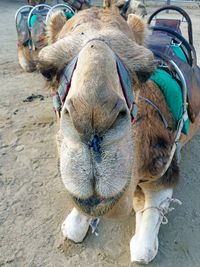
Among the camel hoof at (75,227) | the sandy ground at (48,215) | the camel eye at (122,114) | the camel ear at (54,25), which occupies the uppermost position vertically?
the camel eye at (122,114)

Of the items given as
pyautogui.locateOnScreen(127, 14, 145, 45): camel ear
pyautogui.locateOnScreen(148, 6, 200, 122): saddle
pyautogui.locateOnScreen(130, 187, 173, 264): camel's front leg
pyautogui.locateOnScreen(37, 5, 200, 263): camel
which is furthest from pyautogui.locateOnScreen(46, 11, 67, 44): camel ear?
pyautogui.locateOnScreen(130, 187, 173, 264): camel's front leg

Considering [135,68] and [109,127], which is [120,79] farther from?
[109,127]

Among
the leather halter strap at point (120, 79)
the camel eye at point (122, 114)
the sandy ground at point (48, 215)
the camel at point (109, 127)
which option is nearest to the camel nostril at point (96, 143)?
the camel at point (109, 127)

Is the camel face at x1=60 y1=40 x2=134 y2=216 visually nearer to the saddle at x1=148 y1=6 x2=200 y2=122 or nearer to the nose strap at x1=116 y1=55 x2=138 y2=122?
the nose strap at x1=116 y1=55 x2=138 y2=122

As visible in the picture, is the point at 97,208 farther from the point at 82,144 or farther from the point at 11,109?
the point at 11,109

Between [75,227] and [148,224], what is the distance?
42cm

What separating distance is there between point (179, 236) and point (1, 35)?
5821 mm

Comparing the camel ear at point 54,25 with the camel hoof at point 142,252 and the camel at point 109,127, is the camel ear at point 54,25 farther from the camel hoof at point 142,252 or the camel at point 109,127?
the camel hoof at point 142,252

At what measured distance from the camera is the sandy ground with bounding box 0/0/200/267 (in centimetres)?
211

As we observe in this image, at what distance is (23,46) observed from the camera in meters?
5.05

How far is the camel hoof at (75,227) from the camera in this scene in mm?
2193

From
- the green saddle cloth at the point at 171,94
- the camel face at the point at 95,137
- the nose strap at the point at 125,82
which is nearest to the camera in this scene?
the camel face at the point at 95,137

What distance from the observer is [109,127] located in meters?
1.14

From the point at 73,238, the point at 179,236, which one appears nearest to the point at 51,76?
the point at 73,238
